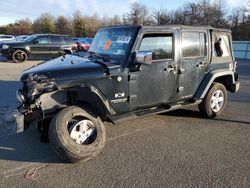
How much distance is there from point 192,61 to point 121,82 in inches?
67.8

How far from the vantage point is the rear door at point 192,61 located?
5.53m

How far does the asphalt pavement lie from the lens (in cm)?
364

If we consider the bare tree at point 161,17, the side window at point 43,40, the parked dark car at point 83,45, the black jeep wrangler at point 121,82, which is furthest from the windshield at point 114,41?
the bare tree at point 161,17

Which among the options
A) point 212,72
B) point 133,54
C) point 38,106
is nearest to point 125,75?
point 133,54

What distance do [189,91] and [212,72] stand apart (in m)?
0.70

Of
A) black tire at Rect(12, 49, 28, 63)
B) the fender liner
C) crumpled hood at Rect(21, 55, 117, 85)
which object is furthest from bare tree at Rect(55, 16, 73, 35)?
crumpled hood at Rect(21, 55, 117, 85)

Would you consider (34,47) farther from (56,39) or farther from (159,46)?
(159,46)

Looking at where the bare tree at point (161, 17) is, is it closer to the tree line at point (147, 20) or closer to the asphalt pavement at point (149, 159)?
the tree line at point (147, 20)

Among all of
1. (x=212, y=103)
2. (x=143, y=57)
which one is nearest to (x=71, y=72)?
(x=143, y=57)

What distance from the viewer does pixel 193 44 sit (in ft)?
18.8

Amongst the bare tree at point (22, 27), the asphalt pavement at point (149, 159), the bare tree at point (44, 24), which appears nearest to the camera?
the asphalt pavement at point (149, 159)

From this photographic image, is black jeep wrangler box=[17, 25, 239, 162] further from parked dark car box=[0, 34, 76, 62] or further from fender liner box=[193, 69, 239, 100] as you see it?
parked dark car box=[0, 34, 76, 62]

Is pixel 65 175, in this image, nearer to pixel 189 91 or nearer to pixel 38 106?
pixel 38 106

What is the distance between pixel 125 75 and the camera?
4.70 metres
